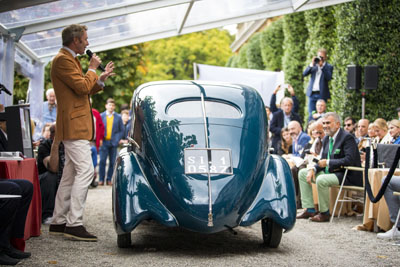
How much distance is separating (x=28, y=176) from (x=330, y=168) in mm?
4917

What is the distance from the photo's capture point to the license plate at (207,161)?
6.50m

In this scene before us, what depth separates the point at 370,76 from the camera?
14.0 metres

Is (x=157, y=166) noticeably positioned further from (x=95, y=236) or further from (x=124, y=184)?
(x=95, y=236)

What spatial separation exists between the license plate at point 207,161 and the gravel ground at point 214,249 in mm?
912

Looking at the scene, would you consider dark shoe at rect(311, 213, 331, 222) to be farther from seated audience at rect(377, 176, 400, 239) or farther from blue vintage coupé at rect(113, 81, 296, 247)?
blue vintage coupé at rect(113, 81, 296, 247)

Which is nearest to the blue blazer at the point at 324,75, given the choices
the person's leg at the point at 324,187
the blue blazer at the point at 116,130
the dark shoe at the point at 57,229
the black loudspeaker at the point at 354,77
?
the black loudspeaker at the point at 354,77

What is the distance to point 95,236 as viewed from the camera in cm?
765

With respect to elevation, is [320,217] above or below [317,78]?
below

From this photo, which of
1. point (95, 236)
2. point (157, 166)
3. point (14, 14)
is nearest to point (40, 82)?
point (14, 14)

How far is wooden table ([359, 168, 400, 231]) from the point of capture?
8547mm

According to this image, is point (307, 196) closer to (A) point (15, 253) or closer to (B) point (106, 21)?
(A) point (15, 253)

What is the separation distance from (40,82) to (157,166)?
944 centimetres

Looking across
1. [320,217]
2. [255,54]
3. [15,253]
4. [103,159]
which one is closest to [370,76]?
[320,217]

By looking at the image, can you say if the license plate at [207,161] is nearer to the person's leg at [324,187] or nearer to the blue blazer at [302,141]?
the person's leg at [324,187]
